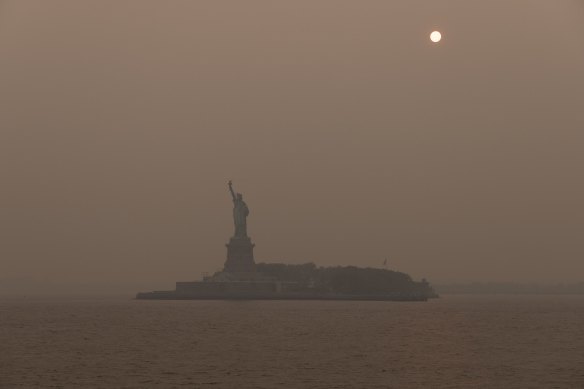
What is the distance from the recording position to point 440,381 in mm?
47062

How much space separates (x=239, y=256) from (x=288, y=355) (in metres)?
83.6

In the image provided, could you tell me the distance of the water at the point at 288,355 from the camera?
46.9 m

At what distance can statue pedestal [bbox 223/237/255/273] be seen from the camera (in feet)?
458

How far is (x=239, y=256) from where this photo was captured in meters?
141

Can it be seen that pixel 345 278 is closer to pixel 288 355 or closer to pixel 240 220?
pixel 240 220

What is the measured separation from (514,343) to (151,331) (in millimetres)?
23223

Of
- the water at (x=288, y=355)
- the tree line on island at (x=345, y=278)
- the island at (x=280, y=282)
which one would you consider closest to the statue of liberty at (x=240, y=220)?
the island at (x=280, y=282)

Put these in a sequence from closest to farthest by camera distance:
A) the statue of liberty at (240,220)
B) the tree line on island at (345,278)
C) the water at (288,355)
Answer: the water at (288,355) → the statue of liberty at (240,220) → the tree line on island at (345,278)

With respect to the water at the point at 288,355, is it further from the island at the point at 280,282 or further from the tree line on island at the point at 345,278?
the tree line on island at the point at 345,278

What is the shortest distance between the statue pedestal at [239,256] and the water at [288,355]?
48.3 m

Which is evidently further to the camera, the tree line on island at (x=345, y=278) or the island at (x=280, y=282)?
the tree line on island at (x=345, y=278)

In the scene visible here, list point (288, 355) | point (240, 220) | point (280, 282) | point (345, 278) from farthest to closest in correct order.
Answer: point (345, 278), point (280, 282), point (240, 220), point (288, 355)

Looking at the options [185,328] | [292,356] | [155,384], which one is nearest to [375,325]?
[185,328]

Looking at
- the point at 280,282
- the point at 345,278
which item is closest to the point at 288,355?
the point at 280,282
